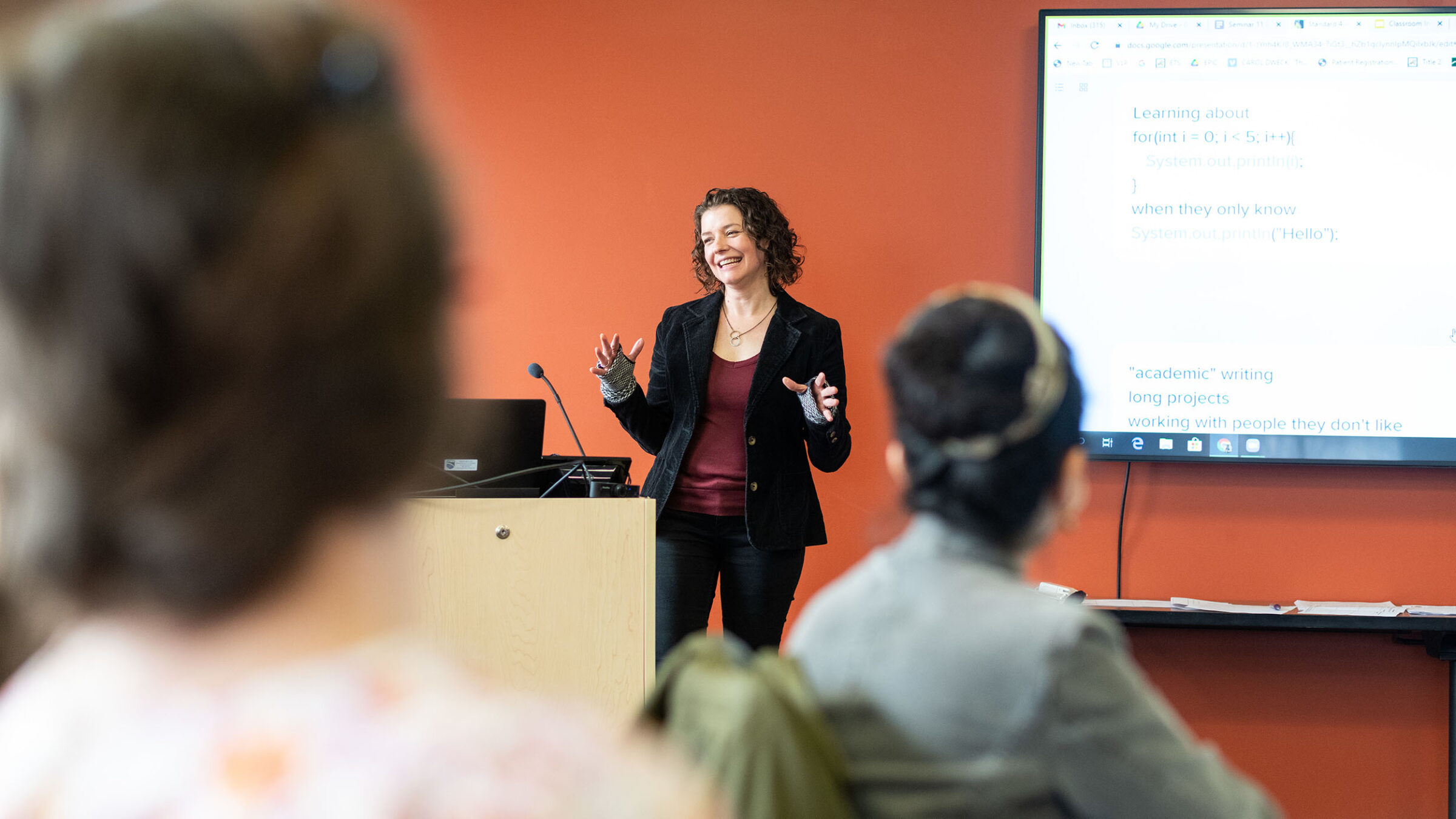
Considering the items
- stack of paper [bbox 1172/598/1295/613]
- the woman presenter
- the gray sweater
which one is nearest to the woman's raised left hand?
the woman presenter

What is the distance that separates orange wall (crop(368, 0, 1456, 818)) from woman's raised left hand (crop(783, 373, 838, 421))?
0.61m

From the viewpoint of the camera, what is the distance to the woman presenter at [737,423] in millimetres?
2740

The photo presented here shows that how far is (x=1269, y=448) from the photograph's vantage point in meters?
2.97

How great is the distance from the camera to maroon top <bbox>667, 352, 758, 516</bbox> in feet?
9.18

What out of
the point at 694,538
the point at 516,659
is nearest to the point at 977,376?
the point at 516,659

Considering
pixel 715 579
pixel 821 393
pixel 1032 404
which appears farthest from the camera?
pixel 715 579

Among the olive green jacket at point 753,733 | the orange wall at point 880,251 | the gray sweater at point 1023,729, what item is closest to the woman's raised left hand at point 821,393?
the orange wall at point 880,251

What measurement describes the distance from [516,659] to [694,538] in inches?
37.7

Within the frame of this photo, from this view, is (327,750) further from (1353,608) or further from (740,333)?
(1353,608)

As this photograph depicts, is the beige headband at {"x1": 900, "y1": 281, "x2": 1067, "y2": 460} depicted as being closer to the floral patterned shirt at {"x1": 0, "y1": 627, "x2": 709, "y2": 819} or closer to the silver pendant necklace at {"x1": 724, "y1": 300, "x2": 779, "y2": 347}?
the floral patterned shirt at {"x1": 0, "y1": 627, "x2": 709, "y2": 819}

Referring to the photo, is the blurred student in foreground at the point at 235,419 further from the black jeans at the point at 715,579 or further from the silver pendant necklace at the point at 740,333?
the silver pendant necklace at the point at 740,333

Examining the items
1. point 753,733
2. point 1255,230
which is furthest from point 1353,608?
point 753,733

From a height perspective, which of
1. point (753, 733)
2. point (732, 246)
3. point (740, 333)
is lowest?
point (753, 733)

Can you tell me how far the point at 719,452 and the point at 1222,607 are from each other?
1421mm
